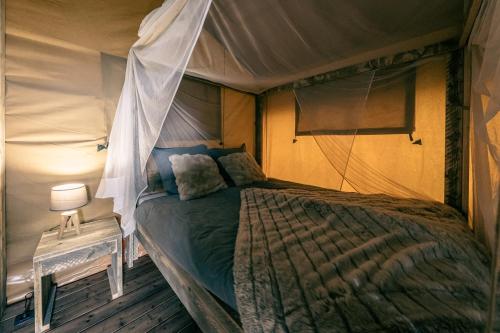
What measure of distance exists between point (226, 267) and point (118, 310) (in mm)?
1107

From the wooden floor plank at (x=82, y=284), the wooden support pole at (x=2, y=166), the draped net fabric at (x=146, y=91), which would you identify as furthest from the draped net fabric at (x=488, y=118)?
the wooden support pole at (x=2, y=166)

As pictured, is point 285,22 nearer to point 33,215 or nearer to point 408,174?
point 408,174

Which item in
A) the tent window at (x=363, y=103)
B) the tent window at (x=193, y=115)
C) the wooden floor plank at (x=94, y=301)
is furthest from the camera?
the tent window at (x=193, y=115)

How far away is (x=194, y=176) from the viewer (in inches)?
71.8

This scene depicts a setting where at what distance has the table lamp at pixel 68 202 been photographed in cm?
137

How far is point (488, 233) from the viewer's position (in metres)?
0.91

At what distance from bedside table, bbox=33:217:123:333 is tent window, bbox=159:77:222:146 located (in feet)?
3.26

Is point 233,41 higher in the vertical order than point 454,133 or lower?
higher

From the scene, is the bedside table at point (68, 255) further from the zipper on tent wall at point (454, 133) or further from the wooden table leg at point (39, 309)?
the zipper on tent wall at point (454, 133)

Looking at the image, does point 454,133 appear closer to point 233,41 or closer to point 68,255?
point 233,41

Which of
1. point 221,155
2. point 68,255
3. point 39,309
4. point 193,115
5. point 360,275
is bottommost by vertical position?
point 39,309

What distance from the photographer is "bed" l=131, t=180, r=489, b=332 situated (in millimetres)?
542

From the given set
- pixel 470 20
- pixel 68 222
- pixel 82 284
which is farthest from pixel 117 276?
pixel 470 20

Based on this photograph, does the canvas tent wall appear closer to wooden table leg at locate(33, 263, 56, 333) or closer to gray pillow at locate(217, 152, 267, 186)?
wooden table leg at locate(33, 263, 56, 333)
